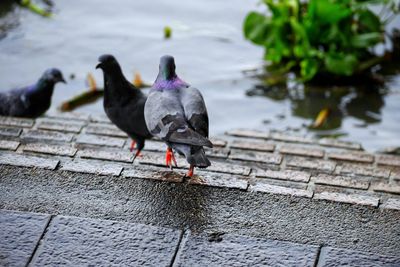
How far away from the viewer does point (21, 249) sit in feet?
10.1

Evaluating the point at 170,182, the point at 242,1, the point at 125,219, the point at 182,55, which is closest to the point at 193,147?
the point at 170,182

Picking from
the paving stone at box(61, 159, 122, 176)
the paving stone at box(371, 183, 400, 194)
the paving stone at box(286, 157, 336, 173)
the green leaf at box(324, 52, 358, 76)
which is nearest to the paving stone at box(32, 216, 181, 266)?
the paving stone at box(61, 159, 122, 176)

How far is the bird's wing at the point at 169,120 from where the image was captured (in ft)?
11.6

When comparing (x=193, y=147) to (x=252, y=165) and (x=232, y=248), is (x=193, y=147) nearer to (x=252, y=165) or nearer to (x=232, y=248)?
(x=232, y=248)

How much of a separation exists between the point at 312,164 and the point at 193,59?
353cm

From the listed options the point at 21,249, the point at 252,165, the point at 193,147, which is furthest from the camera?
the point at 252,165

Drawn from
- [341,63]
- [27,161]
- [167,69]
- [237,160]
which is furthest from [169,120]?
[341,63]

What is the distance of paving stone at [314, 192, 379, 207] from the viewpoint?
3.49m

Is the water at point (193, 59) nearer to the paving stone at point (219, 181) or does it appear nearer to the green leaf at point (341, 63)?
the green leaf at point (341, 63)

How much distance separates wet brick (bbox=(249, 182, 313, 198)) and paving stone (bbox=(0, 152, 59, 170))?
1071mm

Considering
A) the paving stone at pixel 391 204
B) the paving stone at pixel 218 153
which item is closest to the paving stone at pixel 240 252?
the paving stone at pixel 391 204

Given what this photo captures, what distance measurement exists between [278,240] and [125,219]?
0.72 meters

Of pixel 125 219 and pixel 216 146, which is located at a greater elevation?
pixel 125 219

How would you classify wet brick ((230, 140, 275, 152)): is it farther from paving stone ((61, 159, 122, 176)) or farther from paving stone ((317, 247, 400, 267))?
paving stone ((317, 247, 400, 267))
